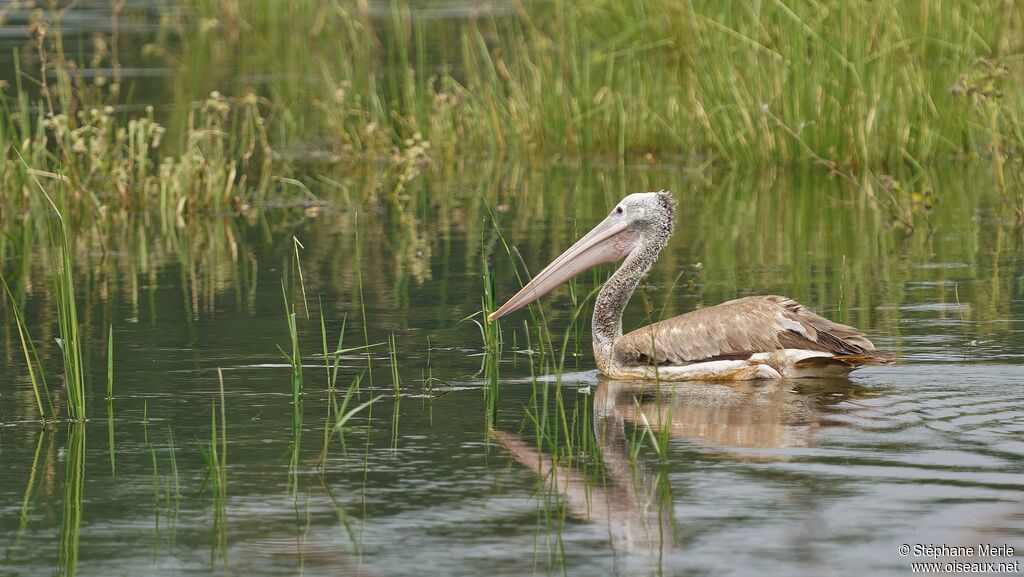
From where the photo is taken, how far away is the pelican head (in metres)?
9.20

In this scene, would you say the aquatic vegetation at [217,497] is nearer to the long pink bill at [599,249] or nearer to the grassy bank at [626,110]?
the long pink bill at [599,249]

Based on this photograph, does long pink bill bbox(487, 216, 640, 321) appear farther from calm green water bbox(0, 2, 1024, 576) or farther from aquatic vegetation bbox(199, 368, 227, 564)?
aquatic vegetation bbox(199, 368, 227, 564)

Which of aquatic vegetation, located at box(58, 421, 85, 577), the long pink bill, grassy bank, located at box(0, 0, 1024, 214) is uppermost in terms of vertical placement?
grassy bank, located at box(0, 0, 1024, 214)

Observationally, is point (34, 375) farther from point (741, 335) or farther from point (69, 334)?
point (741, 335)

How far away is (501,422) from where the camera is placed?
760 cm

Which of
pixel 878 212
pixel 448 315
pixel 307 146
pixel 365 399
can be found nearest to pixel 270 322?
pixel 448 315

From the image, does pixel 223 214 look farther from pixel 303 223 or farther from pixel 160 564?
pixel 160 564

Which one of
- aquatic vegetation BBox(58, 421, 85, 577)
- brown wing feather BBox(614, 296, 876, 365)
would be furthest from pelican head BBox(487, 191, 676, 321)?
aquatic vegetation BBox(58, 421, 85, 577)

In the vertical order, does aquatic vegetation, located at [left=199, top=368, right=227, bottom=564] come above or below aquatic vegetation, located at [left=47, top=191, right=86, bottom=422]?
below

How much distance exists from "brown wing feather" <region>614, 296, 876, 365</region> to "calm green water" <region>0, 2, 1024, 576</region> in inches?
7.0

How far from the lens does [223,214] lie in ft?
47.6

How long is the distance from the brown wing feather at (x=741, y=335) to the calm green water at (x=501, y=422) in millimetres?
179

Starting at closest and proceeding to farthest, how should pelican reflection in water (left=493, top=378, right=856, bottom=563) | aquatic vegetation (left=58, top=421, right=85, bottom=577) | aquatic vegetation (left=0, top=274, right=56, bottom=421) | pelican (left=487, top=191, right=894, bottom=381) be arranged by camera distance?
aquatic vegetation (left=58, top=421, right=85, bottom=577), pelican reflection in water (left=493, top=378, right=856, bottom=563), aquatic vegetation (left=0, top=274, right=56, bottom=421), pelican (left=487, top=191, right=894, bottom=381)

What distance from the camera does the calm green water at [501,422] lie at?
577 cm
